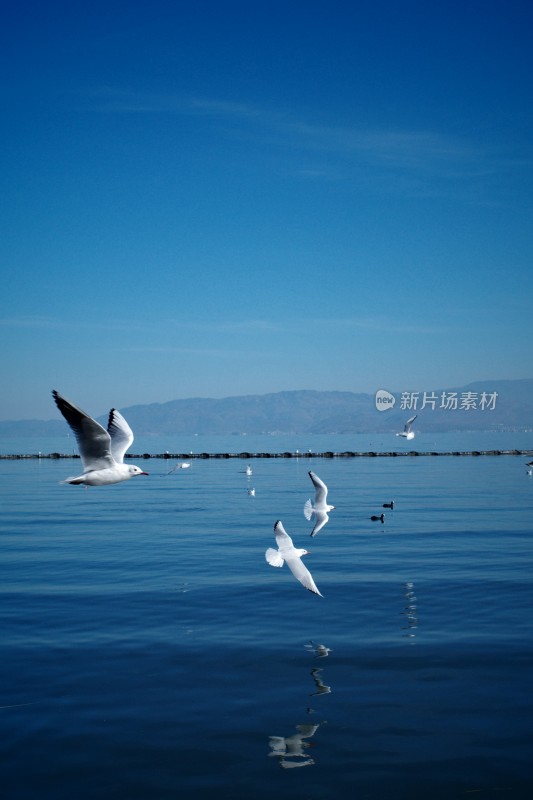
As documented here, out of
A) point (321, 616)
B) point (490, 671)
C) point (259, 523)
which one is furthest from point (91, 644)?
point (259, 523)

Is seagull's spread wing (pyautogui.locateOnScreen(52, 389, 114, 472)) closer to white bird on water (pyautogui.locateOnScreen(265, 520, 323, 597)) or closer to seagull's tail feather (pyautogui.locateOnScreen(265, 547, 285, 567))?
white bird on water (pyautogui.locateOnScreen(265, 520, 323, 597))

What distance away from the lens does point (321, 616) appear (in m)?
20.0

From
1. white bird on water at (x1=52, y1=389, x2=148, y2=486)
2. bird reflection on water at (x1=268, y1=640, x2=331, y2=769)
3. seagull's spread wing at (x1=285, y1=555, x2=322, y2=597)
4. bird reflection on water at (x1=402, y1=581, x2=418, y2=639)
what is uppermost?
white bird on water at (x1=52, y1=389, x2=148, y2=486)

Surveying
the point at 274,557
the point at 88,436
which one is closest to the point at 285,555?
the point at 274,557

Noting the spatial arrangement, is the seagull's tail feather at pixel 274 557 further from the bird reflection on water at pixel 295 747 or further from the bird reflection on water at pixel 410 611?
the bird reflection on water at pixel 410 611

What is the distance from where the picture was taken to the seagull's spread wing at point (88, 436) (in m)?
12.7

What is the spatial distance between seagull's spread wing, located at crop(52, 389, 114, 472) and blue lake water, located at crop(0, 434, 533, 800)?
13.9 ft

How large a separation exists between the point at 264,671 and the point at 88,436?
594cm

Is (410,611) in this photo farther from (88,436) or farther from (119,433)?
(88,436)

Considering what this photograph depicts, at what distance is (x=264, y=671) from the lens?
15.7 m

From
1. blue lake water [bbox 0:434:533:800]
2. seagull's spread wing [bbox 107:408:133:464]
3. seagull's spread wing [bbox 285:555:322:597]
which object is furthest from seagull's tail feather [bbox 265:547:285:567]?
seagull's spread wing [bbox 107:408:133:464]

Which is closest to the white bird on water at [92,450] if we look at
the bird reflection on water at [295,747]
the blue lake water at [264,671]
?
the blue lake water at [264,671]

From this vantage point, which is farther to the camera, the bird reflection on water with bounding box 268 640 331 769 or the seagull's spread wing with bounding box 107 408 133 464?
the seagull's spread wing with bounding box 107 408 133 464

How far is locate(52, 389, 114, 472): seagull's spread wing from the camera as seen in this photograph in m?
12.7
